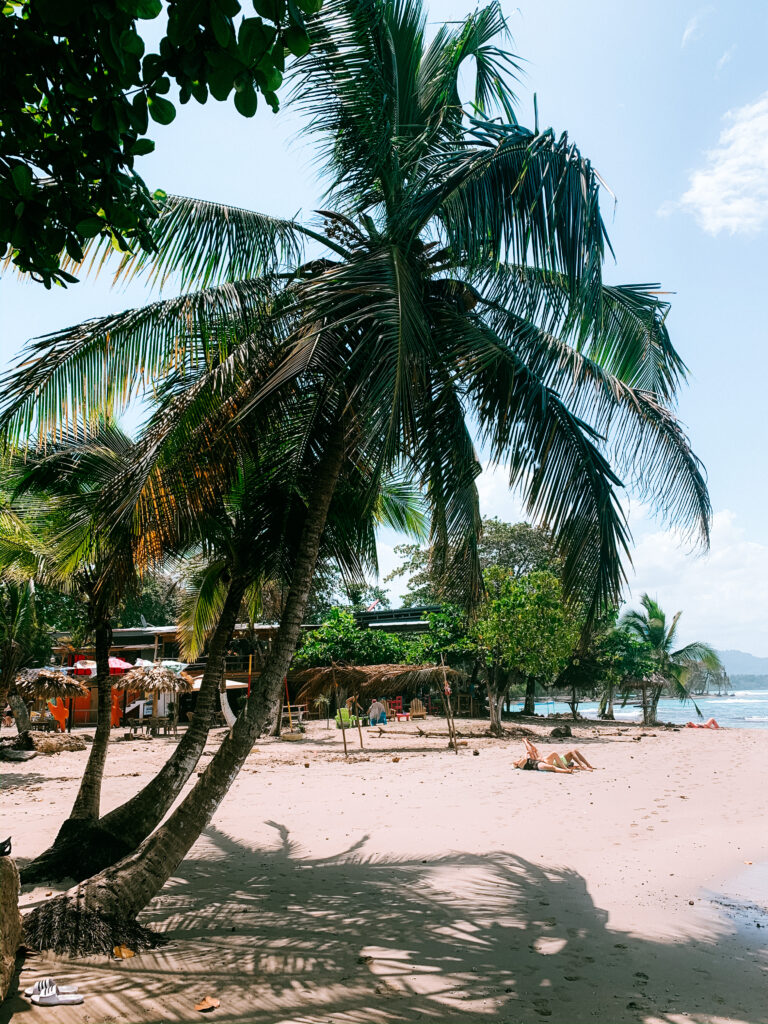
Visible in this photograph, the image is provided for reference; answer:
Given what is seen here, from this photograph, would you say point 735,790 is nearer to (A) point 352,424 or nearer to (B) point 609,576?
(B) point 609,576

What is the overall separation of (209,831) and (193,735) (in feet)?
9.83

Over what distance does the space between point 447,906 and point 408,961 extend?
1.34 meters

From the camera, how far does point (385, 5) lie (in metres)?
5.92

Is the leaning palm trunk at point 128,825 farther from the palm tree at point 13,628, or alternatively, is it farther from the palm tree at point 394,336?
the palm tree at point 13,628

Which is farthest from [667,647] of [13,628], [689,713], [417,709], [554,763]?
[689,713]

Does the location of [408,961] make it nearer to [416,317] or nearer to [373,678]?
[416,317]

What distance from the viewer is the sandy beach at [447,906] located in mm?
4148

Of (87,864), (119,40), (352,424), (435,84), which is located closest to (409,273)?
(352,424)

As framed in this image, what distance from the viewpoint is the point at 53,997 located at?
151 inches

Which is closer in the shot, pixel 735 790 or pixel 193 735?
pixel 193 735

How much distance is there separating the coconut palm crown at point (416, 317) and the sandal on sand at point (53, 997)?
3077mm

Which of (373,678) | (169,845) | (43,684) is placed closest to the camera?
(169,845)

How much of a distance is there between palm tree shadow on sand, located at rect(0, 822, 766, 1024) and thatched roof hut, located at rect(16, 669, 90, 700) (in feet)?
40.4

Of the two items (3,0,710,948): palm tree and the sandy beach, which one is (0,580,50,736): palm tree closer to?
the sandy beach
